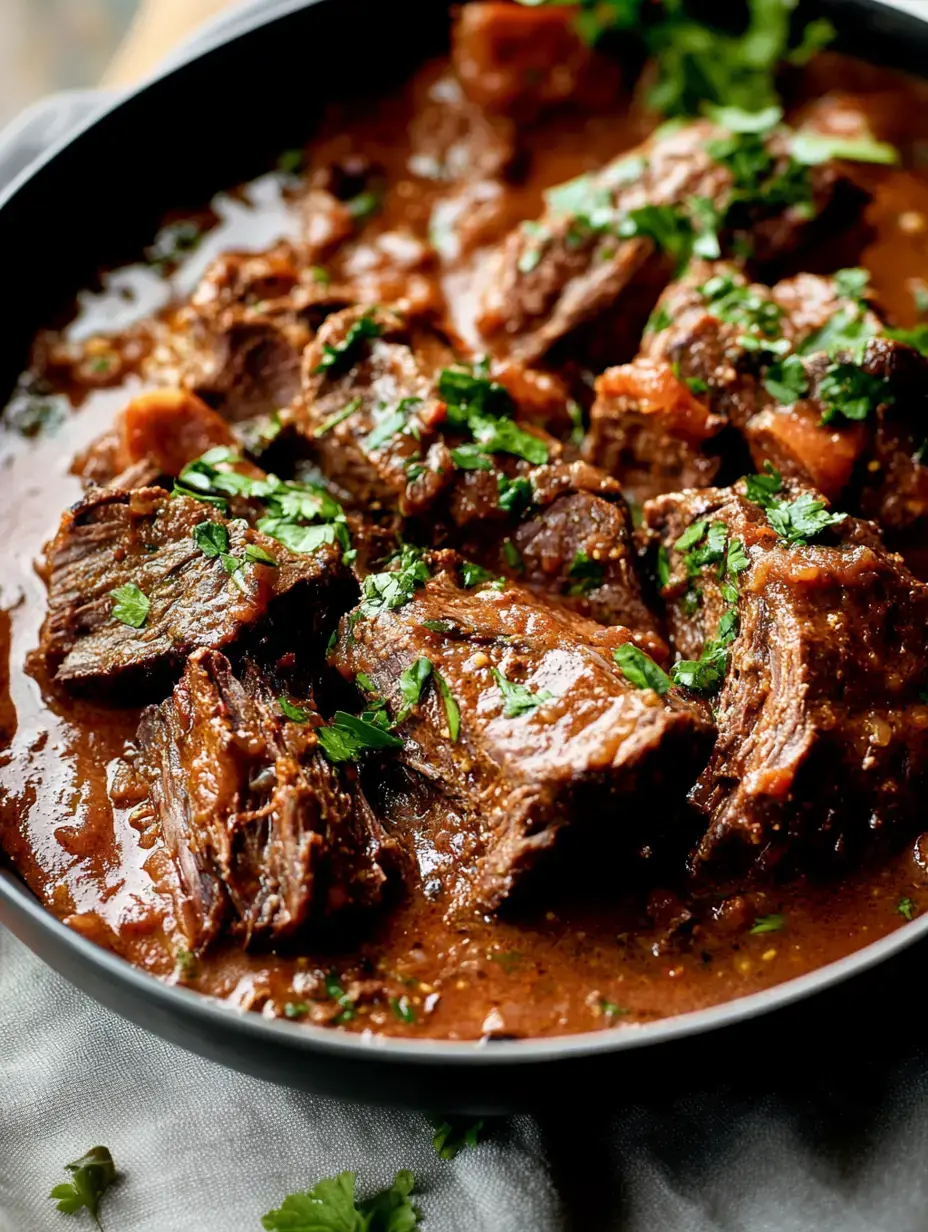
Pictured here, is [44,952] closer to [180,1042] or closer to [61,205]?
Answer: [180,1042]

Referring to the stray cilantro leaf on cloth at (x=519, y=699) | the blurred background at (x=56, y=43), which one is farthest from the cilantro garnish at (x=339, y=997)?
the blurred background at (x=56, y=43)

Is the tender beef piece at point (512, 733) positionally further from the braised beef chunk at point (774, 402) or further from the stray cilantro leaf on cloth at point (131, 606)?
the braised beef chunk at point (774, 402)

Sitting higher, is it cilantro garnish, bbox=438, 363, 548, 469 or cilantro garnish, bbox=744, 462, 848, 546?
cilantro garnish, bbox=438, 363, 548, 469

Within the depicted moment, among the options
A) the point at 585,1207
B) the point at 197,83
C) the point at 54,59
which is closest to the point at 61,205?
the point at 197,83

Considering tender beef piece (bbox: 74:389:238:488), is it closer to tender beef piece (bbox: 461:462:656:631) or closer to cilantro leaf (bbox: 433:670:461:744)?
tender beef piece (bbox: 461:462:656:631)

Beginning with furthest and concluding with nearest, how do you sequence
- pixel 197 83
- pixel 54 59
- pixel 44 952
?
1. pixel 54 59
2. pixel 197 83
3. pixel 44 952

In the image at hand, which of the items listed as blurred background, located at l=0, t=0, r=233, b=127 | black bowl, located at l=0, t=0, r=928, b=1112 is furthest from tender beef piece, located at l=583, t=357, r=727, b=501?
blurred background, located at l=0, t=0, r=233, b=127

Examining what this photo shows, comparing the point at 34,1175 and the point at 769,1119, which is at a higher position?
the point at 34,1175

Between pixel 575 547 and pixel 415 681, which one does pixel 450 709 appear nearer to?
pixel 415 681
